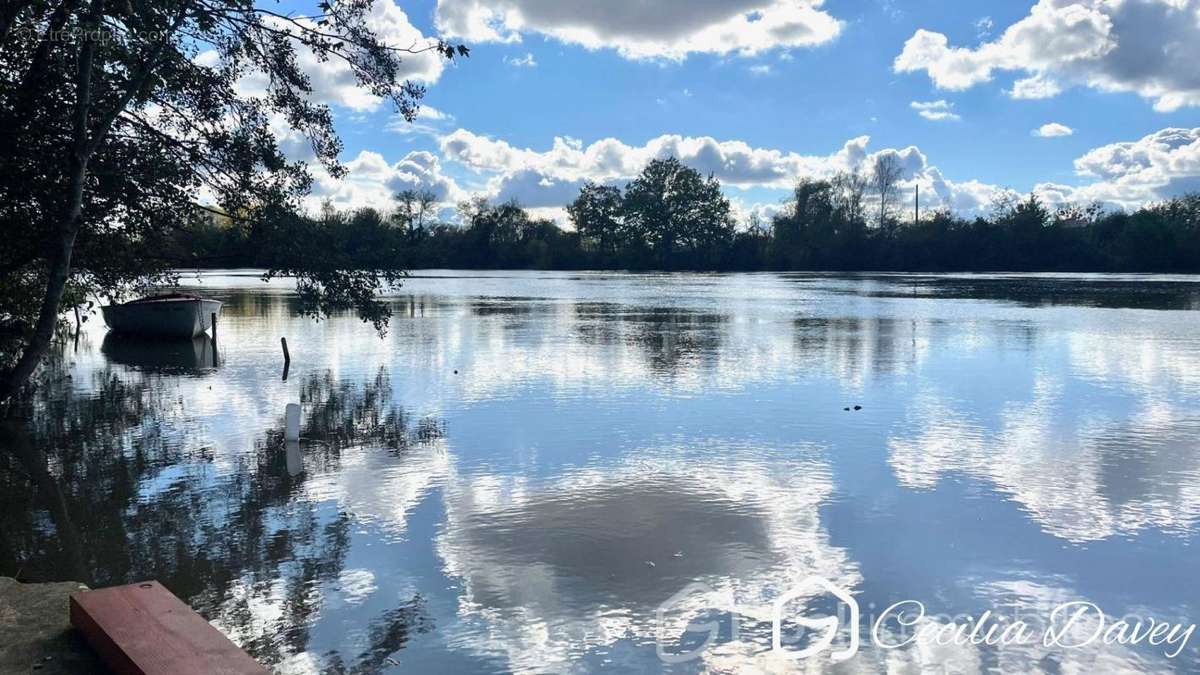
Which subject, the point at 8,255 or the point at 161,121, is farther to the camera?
the point at 161,121

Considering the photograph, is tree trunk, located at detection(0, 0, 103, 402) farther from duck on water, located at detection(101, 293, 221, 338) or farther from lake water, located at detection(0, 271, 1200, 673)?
duck on water, located at detection(101, 293, 221, 338)

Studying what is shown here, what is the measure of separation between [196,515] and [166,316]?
2045cm

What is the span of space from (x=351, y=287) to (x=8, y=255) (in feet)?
14.6

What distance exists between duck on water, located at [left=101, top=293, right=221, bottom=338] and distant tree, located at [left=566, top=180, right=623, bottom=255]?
10720 centimetres

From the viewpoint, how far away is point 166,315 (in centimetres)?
2620

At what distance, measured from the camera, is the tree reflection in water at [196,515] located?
5.88m

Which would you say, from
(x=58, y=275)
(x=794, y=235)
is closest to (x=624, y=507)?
(x=58, y=275)

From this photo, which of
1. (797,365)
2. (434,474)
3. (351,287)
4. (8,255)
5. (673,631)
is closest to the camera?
(673,631)

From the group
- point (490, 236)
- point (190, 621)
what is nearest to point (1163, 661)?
point (190, 621)

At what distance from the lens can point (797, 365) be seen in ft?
61.4

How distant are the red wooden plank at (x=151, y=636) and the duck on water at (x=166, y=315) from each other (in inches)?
920

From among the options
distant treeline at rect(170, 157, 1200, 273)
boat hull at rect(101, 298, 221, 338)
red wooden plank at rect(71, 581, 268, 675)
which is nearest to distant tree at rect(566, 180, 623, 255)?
distant treeline at rect(170, 157, 1200, 273)

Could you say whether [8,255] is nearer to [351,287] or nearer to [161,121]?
[161,121]

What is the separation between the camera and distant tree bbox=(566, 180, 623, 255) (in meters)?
134
